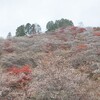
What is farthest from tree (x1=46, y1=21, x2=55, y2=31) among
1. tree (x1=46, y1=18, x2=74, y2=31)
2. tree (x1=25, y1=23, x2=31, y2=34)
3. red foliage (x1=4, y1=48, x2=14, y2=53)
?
red foliage (x1=4, y1=48, x2=14, y2=53)

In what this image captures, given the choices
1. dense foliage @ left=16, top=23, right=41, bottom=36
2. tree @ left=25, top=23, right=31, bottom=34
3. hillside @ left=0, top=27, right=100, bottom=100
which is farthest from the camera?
tree @ left=25, top=23, right=31, bottom=34

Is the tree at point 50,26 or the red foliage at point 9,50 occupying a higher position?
the tree at point 50,26

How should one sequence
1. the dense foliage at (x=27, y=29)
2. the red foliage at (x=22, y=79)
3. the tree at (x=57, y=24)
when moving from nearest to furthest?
the red foliage at (x=22, y=79)
the dense foliage at (x=27, y=29)
the tree at (x=57, y=24)

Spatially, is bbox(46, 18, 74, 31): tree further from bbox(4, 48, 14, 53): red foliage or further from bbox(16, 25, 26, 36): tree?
bbox(4, 48, 14, 53): red foliage

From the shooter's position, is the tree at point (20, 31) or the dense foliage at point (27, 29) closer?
the tree at point (20, 31)

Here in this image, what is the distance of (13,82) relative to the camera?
19094 mm

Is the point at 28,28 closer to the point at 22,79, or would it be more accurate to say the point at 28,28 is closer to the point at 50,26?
the point at 50,26

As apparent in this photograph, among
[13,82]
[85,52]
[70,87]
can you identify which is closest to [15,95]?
[13,82]

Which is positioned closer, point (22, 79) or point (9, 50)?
point (22, 79)

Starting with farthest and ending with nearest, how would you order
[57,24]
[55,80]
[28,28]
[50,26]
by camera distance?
1. [28,28]
2. [57,24]
3. [50,26]
4. [55,80]

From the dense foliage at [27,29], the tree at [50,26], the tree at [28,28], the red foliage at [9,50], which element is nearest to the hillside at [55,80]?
the red foliage at [9,50]

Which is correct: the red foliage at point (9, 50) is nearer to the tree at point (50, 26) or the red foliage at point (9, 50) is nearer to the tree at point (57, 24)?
the tree at point (57, 24)

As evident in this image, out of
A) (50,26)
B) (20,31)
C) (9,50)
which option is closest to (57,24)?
(50,26)

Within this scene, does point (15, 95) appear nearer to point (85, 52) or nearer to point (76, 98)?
point (76, 98)
